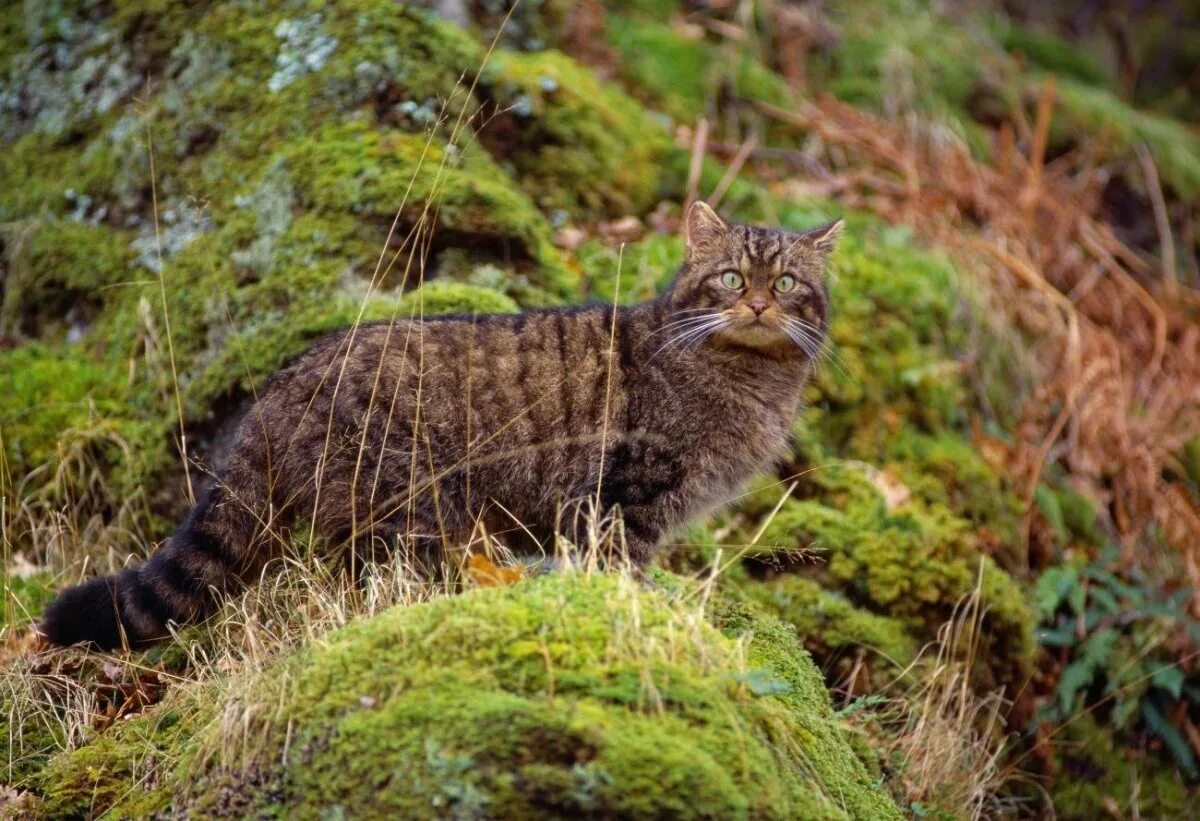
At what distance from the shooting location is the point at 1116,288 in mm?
8336

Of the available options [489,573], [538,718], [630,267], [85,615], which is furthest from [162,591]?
[630,267]

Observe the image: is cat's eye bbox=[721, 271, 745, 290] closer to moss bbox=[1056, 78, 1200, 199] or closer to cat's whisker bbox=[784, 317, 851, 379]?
cat's whisker bbox=[784, 317, 851, 379]

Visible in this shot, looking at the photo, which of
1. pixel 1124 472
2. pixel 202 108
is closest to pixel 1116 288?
pixel 1124 472

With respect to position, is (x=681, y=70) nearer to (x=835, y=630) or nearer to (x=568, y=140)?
(x=568, y=140)

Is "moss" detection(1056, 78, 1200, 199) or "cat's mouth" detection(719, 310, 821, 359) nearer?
"cat's mouth" detection(719, 310, 821, 359)

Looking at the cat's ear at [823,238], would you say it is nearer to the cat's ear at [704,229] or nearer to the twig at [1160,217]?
the cat's ear at [704,229]

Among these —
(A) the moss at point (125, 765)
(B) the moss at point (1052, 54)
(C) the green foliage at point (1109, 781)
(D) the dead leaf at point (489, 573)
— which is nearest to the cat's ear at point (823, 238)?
(D) the dead leaf at point (489, 573)

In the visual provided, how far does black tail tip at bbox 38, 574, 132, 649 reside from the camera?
3736mm

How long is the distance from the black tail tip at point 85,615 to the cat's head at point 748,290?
207 centimetres

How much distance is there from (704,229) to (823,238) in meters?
0.48

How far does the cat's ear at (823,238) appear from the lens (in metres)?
4.54

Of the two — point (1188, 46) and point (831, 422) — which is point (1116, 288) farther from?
point (1188, 46)

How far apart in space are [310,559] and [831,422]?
118 inches

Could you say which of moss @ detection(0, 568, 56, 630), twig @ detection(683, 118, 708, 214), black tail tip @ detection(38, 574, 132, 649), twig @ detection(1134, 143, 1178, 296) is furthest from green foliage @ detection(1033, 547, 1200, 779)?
moss @ detection(0, 568, 56, 630)
